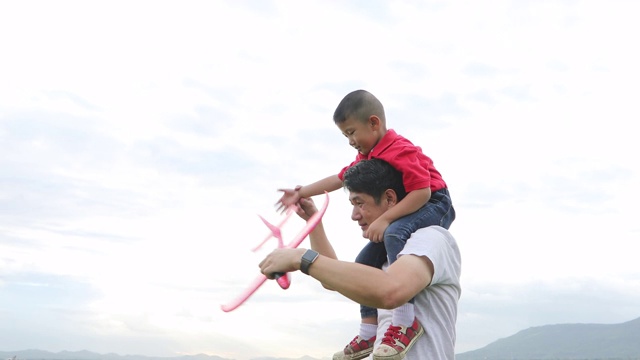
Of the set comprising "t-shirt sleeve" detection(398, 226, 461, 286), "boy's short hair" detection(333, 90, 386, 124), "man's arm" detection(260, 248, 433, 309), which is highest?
"boy's short hair" detection(333, 90, 386, 124)

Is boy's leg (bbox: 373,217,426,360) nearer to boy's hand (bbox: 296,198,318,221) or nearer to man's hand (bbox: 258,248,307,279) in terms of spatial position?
man's hand (bbox: 258,248,307,279)

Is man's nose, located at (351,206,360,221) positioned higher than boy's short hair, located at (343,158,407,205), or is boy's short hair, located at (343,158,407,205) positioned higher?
boy's short hair, located at (343,158,407,205)

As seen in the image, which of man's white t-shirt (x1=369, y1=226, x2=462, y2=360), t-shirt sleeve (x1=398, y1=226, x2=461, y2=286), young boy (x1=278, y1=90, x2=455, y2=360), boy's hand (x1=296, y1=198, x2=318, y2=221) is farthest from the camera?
boy's hand (x1=296, y1=198, x2=318, y2=221)

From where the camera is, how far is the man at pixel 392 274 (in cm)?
479

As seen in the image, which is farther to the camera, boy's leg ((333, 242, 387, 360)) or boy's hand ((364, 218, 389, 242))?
boy's leg ((333, 242, 387, 360))

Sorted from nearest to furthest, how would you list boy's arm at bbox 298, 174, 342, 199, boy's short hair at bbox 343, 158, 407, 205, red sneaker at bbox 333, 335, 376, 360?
boy's short hair at bbox 343, 158, 407, 205, red sneaker at bbox 333, 335, 376, 360, boy's arm at bbox 298, 174, 342, 199

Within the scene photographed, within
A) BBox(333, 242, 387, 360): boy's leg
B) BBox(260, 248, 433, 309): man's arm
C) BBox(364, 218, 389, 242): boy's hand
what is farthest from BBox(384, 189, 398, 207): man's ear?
BBox(260, 248, 433, 309): man's arm

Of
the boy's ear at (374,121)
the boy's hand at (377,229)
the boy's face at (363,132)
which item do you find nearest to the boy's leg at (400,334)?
the boy's hand at (377,229)

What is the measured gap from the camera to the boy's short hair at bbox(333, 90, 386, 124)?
7.58 meters

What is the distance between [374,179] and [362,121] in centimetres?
136

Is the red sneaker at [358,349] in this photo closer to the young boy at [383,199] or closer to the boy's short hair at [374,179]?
the young boy at [383,199]

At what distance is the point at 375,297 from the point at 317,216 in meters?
2.11

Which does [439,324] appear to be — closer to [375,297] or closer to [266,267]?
[375,297]

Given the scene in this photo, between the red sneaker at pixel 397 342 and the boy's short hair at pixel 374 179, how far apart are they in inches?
50.7
